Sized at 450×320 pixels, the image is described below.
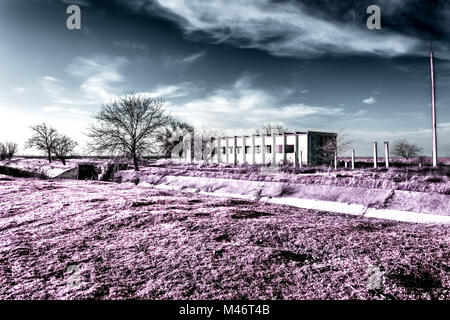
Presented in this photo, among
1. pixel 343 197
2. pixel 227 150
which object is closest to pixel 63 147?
pixel 227 150

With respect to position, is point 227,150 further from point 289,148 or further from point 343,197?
point 343,197

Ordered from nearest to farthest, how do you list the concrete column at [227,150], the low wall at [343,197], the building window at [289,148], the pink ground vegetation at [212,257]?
the pink ground vegetation at [212,257] < the low wall at [343,197] < the building window at [289,148] < the concrete column at [227,150]

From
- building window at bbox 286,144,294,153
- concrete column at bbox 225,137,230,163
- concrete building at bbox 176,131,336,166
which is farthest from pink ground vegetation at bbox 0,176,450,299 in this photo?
concrete column at bbox 225,137,230,163

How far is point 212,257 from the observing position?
2953mm

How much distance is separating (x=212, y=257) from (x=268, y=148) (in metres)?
36.4

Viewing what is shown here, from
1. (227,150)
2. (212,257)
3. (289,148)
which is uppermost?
(227,150)

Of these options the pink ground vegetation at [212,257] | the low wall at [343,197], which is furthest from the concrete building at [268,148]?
the pink ground vegetation at [212,257]

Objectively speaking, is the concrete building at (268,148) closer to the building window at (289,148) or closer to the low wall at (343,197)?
the building window at (289,148)

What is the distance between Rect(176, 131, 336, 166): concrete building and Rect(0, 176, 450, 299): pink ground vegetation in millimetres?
25187

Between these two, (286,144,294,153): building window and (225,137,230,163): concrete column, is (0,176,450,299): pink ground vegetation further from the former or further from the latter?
(225,137,230,163): concrete column

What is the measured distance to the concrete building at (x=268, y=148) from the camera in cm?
3362

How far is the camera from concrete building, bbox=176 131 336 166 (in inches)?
1324

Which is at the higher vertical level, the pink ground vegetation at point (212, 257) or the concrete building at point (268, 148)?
the concrete building at point (268, 148)

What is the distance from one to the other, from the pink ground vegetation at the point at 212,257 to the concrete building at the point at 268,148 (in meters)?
25.2
